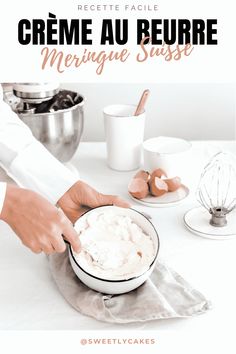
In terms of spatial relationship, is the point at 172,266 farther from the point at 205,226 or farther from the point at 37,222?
the point at 37,222

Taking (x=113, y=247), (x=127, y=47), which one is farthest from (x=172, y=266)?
(x=127, y=47)

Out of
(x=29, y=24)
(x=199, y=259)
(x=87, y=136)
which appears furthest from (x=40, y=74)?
(x=199, y=259)

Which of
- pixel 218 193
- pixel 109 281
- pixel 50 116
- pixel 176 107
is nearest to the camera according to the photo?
pixel 109 281

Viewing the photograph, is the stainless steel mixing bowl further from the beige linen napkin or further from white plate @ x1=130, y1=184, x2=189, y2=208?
the beige linen napkin

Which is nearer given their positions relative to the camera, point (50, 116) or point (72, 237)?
point (72, 237)

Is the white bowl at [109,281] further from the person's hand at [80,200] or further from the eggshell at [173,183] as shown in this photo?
the eggshell at [173,183]

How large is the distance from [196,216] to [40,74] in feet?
2.11

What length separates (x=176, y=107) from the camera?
79.5 inches

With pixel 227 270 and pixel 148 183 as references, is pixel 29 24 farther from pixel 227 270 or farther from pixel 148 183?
pixel 227 270

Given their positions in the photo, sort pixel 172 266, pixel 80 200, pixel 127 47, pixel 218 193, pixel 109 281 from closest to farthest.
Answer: pixel 109 281, pixel 172 266, pixel 80 200, pixel 218 193, pixel 127 47

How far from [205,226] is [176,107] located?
81 centimetres

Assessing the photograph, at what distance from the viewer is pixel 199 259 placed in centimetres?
118

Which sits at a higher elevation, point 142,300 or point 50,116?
point 50,116

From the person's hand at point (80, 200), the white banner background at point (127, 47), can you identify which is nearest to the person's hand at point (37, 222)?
the person's hand at point (80, 200)
